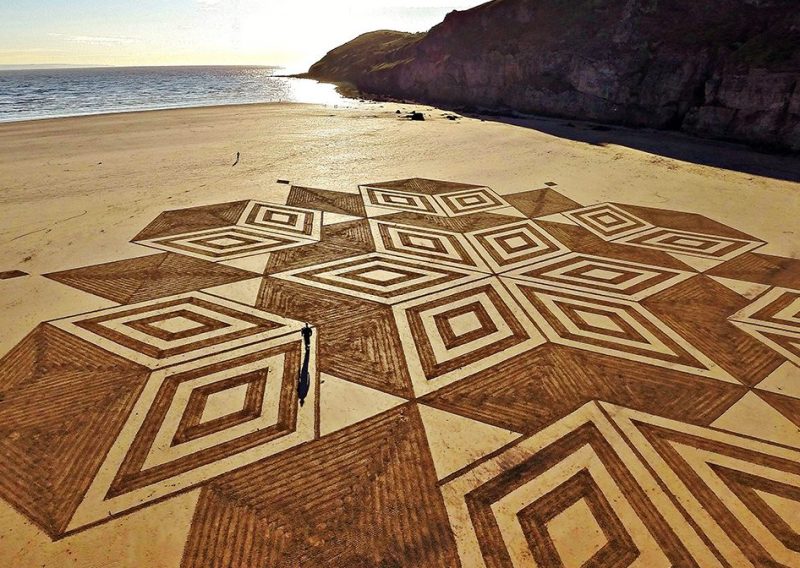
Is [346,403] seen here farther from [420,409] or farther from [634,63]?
[634,63]

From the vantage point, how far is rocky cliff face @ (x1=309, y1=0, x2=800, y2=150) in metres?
28.9

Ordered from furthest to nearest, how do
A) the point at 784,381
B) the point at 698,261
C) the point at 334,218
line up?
1. the point at 334,218
2. the point at 698,261
3. the point at 784,381

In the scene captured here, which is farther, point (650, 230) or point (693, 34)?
point (693, 34)

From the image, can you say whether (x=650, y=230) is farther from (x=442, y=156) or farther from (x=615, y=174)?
(x=442, y=156)

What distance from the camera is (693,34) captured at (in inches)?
1399

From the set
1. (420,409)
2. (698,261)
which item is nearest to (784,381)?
(698,261)

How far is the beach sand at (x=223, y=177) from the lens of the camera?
5.53 metres

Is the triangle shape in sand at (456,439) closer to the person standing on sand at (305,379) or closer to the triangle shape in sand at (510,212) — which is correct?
the person standing on sand at (305,379)

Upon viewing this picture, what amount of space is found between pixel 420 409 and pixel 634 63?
44.4m

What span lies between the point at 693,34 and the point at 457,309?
41396 mm

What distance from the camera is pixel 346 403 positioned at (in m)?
7.26

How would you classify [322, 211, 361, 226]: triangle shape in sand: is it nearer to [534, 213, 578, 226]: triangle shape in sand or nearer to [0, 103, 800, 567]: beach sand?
[0, 103, 800, 567]: beach sand

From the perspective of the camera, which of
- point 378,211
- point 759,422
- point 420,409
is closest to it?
point 759,422

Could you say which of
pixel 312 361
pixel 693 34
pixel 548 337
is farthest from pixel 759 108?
pixel 312 361
